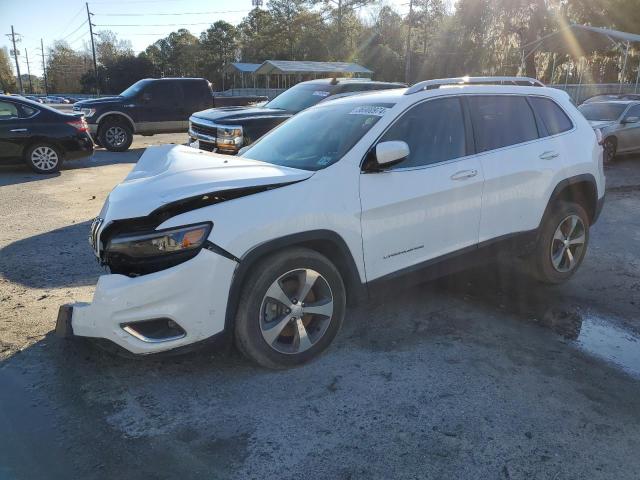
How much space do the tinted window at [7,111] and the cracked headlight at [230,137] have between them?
494 centimetres

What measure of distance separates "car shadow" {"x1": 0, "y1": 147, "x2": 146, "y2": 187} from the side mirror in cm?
866

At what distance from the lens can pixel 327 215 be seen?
3363mm

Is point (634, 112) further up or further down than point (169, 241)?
further up

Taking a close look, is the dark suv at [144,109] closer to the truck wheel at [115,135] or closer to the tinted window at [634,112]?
the truck wheel at [115,135]

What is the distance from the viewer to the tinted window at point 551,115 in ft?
15.8

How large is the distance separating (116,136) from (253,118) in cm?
795

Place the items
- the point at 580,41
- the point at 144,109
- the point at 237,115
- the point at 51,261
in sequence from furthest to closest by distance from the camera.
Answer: the point at 580,41 < the point at 144,109 < the point at 237,115 < the point at 51,261

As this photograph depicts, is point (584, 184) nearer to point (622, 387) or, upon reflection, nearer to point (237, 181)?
point (622, 387)

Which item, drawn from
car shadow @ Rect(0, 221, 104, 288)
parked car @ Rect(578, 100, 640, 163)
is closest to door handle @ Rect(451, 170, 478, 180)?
car shadow @ Rect(0, 221, 104, 288)

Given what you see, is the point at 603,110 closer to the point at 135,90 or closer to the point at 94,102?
the point at 135,90

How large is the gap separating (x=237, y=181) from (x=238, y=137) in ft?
17.6

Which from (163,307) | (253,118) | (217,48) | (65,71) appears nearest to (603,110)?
(253,118)

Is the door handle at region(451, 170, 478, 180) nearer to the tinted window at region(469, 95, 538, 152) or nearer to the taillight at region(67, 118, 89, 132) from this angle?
the tinted window at region(469, 95, 538, 152)

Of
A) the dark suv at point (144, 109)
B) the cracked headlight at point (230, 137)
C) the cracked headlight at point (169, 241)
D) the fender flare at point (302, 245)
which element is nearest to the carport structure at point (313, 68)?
the dark suv at point (144, 109)
